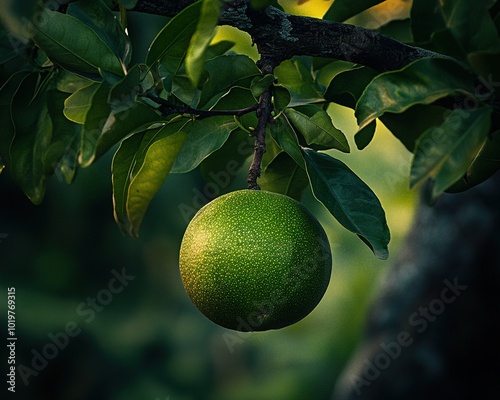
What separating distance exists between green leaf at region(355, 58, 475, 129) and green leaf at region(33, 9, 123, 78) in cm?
30

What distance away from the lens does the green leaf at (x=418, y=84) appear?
0.73 m

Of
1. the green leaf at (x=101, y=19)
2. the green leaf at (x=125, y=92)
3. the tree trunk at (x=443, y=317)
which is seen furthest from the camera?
the tree trunk at (x=443, y=317)

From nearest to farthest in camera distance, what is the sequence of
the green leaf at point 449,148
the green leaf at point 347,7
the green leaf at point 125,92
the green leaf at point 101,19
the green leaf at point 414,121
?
the green leaf at point 449,148 < the green leaf at point 125,92 < the green leaf at point 101,19 < the green leaf at point 414,121 < the green leaf at point 347,7

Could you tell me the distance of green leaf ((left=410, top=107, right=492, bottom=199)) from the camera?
25.8 inches

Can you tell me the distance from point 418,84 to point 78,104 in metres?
0.42

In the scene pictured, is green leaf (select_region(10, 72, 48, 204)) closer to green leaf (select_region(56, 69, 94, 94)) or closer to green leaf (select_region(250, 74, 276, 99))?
green leaf (select_region(56, 69, 94, 94))

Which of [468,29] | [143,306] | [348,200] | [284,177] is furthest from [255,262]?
[143,306]

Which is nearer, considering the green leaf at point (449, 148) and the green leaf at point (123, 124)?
the green leaf at point (449, 148)

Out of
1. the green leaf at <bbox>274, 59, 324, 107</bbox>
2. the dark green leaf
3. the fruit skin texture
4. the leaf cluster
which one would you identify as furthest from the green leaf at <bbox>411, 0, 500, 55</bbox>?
the green leaf at <bbox>274, 59, 324, 107</bbox>

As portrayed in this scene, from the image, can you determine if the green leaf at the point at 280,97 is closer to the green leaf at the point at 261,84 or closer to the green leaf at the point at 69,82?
the green leaf at the point at 261,84

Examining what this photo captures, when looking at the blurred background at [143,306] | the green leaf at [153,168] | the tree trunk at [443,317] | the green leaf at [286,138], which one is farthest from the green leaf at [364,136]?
the blurred background at [143,306]

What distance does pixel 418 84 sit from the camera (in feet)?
2.41

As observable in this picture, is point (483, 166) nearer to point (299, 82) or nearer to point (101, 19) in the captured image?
point (299, 82)

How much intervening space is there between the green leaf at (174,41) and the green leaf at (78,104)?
0.09m
